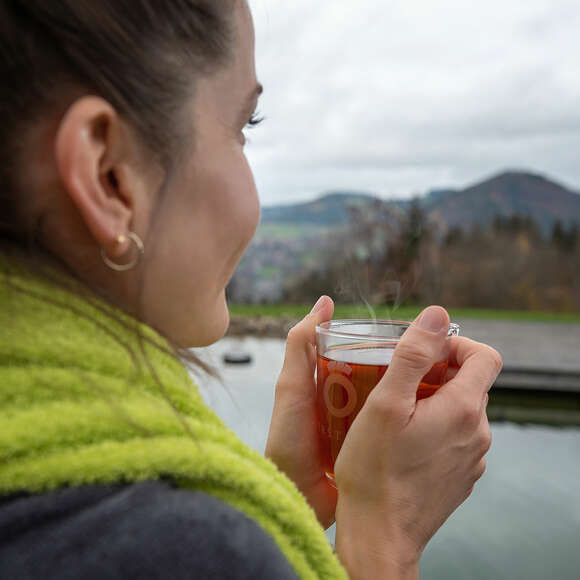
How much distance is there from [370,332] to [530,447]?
17.2ft

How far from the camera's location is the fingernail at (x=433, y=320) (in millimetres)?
763

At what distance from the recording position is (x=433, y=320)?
2.52 ft

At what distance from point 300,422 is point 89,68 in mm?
682

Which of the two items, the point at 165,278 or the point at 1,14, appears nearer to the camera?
the point at 1,14

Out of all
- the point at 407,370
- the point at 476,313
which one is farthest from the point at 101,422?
the point at 476,313

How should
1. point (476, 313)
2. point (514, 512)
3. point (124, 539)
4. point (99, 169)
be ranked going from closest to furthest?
point (124, 539)
point (99, 169)
point (514, 512)
point (476, 313)

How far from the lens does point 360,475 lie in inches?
29.1

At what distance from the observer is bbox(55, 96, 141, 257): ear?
56 cm

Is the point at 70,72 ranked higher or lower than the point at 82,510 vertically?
higher

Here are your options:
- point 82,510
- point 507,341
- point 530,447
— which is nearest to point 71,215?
point 82,510

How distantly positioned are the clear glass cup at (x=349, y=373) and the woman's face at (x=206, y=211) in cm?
20

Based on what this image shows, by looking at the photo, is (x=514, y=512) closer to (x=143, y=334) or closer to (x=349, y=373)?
(x=349, y=373)

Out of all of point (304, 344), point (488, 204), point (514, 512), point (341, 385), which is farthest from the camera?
point (488, 204)

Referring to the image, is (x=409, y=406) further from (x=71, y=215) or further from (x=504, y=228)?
(x=504, y=228)
